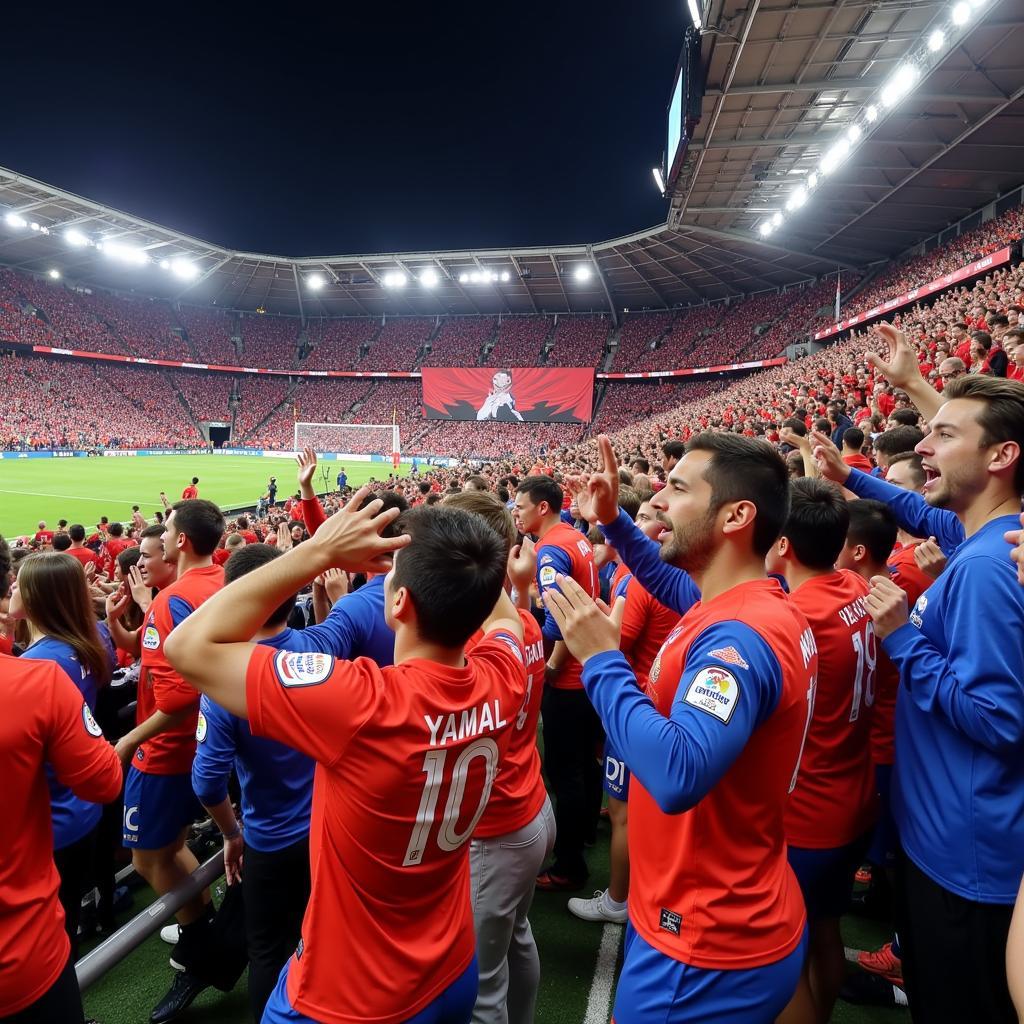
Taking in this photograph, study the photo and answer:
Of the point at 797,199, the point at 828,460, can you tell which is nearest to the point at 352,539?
the point at 828,460

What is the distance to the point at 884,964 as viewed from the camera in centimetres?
327

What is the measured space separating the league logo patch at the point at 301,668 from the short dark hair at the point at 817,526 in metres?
1.87

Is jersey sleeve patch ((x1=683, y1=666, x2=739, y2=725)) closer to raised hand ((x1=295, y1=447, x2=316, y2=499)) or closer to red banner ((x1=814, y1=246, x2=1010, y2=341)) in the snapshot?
raised hand ((x1=295, y1=447, x2=316, y2=499))

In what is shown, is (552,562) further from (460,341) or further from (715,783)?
(460,341)

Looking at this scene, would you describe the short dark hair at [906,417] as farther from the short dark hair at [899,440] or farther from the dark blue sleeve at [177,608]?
the dark blue sleeve at [177,608]

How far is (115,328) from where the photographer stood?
54.2 meters

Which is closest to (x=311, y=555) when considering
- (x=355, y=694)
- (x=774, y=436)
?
(x=355, y=694)

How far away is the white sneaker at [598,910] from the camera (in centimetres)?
369

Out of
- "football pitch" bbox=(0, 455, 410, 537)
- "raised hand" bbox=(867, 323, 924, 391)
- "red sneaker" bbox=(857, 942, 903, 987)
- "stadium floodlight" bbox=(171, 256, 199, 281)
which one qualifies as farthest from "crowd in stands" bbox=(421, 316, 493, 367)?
"red sneaker" bbox=(857, 942, 903, 987)

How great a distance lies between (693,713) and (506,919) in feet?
5.03

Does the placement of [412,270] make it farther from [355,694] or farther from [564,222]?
[355,694]

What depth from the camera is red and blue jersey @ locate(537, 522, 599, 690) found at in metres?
3.93

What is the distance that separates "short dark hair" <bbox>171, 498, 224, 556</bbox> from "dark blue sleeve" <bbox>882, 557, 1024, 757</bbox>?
3752 millimetres

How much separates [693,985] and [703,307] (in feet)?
169
